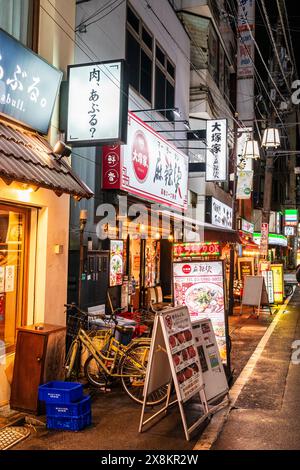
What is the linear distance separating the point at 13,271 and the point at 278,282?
17.0 metres

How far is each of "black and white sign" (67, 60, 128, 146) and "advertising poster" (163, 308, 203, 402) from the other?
12.8ft

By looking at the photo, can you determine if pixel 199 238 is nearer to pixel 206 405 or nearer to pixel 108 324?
pixel 108 324

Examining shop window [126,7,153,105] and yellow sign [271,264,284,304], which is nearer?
shop window [126,7,153,105]

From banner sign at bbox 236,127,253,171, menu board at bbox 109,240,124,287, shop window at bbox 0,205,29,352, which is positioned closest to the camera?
shop window at bbox 0,205,29,352

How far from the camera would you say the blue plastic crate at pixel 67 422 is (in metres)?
6.16

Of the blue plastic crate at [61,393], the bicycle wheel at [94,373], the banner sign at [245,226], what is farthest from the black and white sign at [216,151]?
the blue plastic crate at [61,393]

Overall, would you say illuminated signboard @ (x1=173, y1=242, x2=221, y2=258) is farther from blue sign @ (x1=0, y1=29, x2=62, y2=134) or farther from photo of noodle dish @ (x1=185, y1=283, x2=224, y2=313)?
blue sign @ (x1=0, y1=29, x2=62, y2=134)

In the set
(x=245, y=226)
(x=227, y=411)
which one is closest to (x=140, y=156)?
(x=227, y=411)

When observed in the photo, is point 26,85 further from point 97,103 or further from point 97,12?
point 97,12

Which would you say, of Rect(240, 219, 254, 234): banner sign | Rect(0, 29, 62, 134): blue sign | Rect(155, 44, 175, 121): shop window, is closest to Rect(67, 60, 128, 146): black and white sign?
Rect(0, 29, 62, 134): blue sign

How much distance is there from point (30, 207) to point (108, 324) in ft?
9.78

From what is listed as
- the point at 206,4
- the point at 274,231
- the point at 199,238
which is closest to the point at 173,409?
the point at 199,238

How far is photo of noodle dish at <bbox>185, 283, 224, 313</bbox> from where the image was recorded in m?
8.77

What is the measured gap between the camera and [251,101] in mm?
29172
